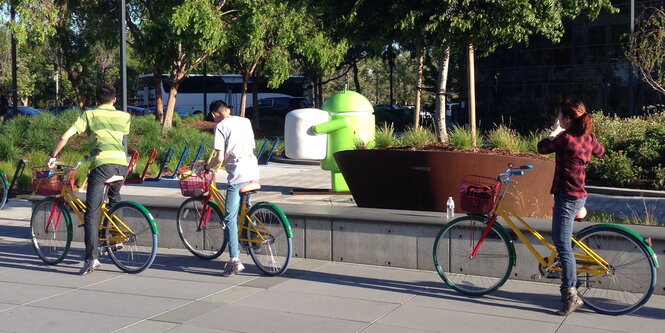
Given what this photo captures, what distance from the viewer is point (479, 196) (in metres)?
6.62

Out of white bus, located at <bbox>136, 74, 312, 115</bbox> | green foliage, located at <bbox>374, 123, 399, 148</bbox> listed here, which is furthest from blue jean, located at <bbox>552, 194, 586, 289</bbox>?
white bus, located at <bbox>136, 74, 312, 115</bbox>

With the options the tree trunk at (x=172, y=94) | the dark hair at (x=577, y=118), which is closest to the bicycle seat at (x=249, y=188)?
the dark hair at (x=577, y=118)

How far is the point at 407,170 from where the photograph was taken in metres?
9.71

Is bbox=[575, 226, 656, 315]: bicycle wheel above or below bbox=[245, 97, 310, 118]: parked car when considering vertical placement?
below

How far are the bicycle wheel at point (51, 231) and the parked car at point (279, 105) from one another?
150 feet

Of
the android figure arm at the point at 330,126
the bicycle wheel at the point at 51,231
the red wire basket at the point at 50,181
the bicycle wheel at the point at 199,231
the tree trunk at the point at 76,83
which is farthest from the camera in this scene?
the tree trunk at the point at 76,83

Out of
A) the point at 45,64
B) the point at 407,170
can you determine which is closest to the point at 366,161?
the point at 407,170

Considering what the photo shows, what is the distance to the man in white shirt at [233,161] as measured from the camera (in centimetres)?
774

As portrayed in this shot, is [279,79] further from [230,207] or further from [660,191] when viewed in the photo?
[230,207]

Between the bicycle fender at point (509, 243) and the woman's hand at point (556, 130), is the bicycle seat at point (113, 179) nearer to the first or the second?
the bicycle fender at point (509, 243)

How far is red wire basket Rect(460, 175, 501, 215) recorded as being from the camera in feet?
21.6

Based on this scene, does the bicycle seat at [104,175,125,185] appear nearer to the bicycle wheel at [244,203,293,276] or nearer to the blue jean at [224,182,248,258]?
the blue jean at [224,182,248,258]

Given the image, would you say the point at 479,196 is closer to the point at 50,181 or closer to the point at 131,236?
the point at 131,236

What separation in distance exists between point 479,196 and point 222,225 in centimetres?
269
